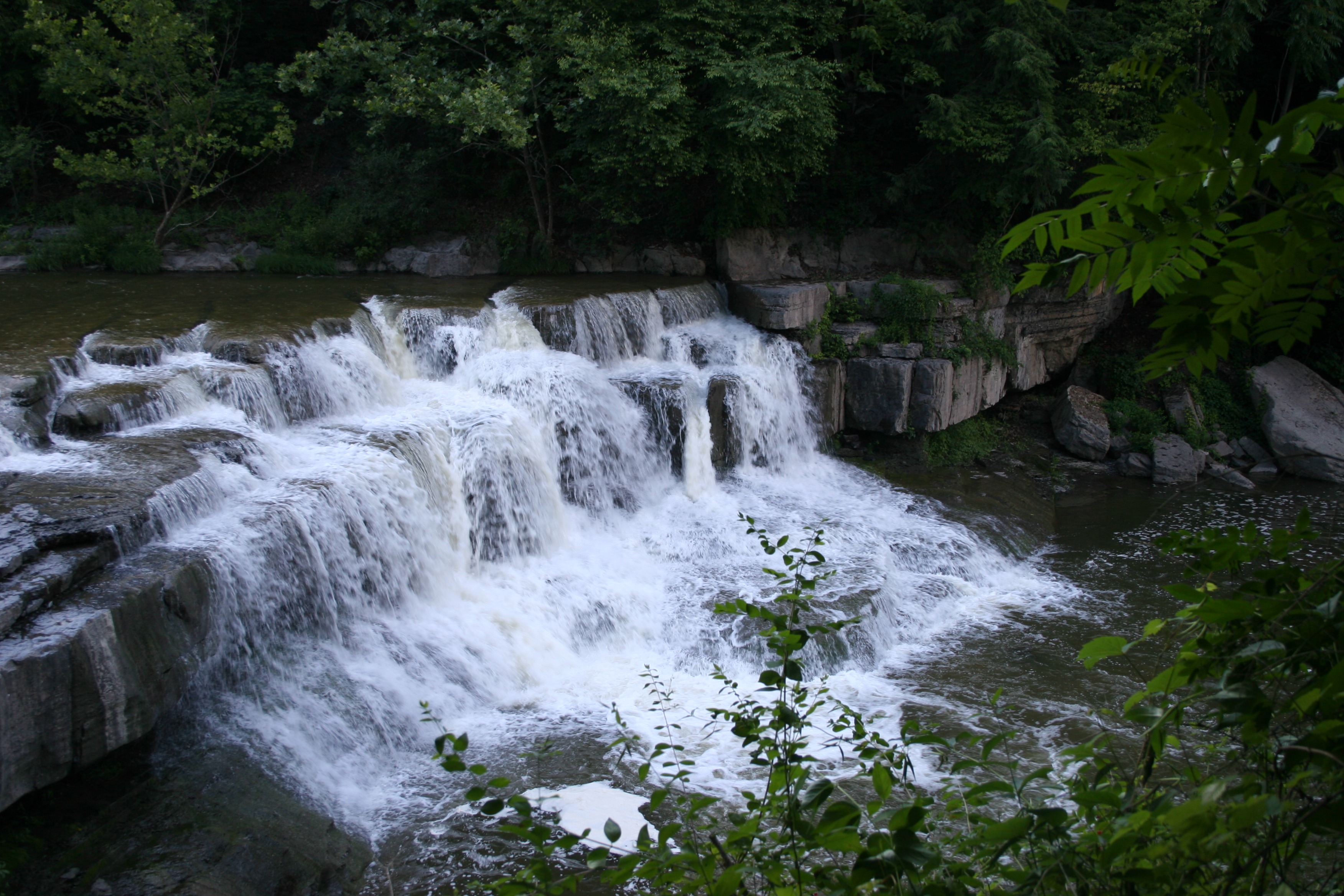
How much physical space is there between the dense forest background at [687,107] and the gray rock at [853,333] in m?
2.39

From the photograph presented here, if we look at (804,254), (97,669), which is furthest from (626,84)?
(97,669)

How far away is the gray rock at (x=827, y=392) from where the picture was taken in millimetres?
11656

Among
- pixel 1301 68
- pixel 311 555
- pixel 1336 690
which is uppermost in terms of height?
pixel 1301 68

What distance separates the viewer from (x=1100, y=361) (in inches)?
575

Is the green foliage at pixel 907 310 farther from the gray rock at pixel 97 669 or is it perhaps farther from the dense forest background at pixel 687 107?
the gray rock at pixel 97 669

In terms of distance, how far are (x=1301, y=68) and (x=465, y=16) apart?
42.7 ft

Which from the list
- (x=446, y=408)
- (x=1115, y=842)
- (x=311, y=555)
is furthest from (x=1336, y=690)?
(x=446, y=408)

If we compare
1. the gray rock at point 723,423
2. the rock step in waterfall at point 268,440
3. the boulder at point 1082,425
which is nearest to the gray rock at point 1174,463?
the boulder at point 1082,425

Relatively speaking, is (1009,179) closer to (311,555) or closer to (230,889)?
(311,555)

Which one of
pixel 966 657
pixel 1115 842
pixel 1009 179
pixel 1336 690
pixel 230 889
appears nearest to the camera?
pixel 1336 690

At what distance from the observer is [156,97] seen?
14008mm

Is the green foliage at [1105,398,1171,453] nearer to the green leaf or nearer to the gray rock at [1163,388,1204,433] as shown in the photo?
the gray rock at [1163,388,1204,433]

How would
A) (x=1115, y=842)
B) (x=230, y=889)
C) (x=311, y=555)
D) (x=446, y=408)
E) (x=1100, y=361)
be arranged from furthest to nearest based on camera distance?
(x=1100, y=361) → (x=446, y=408) → (x=311, y=555) → (x=230, y=889) → (x=1115, y=842)

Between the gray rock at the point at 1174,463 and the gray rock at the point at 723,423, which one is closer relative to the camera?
the gray rock at the point at 723,423
